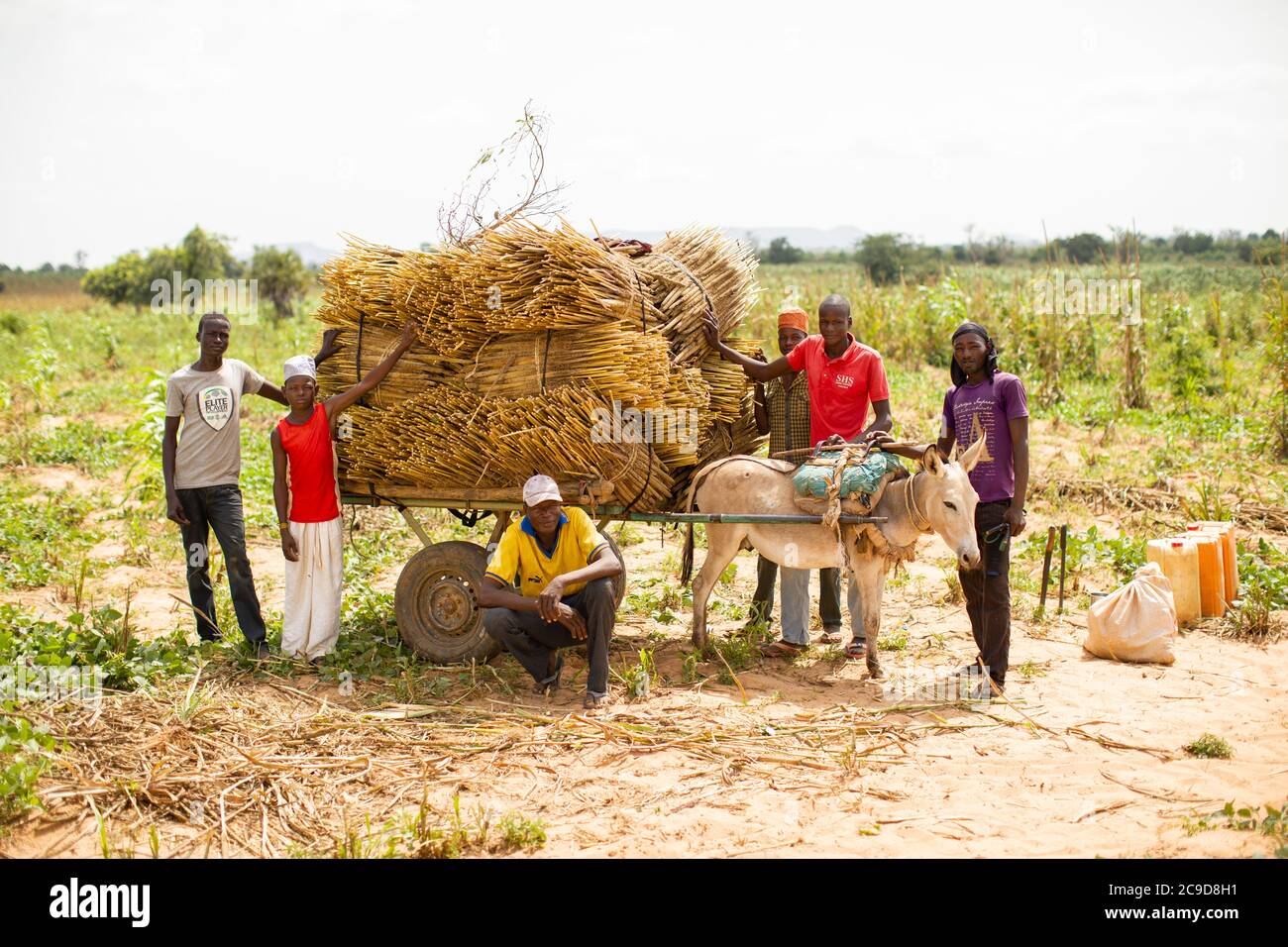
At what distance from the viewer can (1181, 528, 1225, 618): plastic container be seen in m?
6.90

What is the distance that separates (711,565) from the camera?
6484 millimetres

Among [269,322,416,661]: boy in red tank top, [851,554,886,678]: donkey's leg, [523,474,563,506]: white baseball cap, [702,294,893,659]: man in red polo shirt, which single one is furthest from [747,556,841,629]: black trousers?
[269,322,416,661]: boy in red tank top

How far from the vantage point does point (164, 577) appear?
8445 millimetres

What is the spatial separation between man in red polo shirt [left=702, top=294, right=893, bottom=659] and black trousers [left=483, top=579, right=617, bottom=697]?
144 cm

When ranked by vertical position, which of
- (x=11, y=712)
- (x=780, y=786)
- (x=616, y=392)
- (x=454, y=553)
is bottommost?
(x=780, y=786)

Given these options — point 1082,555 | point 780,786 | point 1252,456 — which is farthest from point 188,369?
point 1252,456

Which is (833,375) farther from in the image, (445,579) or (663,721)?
(445,579)

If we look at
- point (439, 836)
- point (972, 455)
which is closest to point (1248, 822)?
point (972, 455)

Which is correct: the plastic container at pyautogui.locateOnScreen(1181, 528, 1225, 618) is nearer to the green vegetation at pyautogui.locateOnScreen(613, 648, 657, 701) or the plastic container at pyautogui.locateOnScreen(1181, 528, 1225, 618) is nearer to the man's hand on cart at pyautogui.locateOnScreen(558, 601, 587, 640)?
the green vegetation at pyautogui.locateOnScreen(613, 648, 657, 701)

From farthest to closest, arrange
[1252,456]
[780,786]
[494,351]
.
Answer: [1252,456] → [494,351] → [780,786]

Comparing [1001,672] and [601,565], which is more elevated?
[601,565]

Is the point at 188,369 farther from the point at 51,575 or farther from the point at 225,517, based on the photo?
the point at 51,575

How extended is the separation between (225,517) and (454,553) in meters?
1.44

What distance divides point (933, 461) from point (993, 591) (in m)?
0.83
